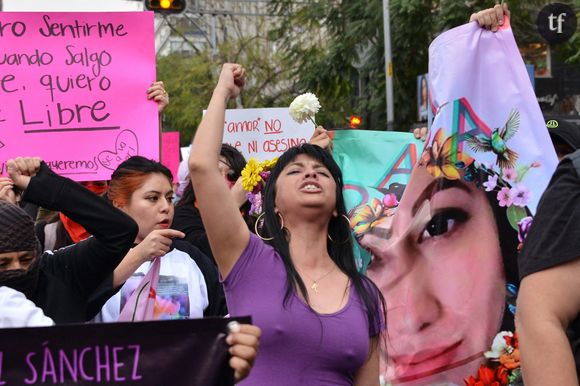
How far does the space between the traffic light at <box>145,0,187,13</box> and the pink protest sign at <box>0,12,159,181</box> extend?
626cm

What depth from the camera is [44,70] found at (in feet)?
16.7

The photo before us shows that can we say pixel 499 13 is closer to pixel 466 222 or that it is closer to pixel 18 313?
pixel 466 222

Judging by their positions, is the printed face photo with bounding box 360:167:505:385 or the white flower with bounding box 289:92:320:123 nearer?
the printed face photo with bounding box 360:167:505:385

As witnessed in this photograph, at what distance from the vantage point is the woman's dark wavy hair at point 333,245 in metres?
3.22

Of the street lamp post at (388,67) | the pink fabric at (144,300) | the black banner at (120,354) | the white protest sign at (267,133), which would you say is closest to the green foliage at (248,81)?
the street lamp post at (388,67)

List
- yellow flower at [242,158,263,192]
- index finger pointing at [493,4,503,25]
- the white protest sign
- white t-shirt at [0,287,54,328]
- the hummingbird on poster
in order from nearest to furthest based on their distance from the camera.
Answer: white t-shirt at [0,287,54,328]
the hummingbird on poster
index finger pointing at [493,4,503,25]
yellow flower at [242,158,263,192]
the white protest sign

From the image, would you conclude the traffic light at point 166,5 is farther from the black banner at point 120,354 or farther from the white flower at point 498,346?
the black banner at point 120,354

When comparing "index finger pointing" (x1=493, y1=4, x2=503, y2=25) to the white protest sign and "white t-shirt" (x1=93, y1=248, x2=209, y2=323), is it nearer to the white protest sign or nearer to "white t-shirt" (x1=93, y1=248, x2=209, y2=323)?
"white t-shirt" (x1=93, y1=248, x2=209, y2=323)

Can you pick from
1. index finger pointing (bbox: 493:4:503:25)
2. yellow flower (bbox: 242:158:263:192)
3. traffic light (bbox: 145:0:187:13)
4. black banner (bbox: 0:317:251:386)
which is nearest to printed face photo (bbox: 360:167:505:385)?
index finger pointing (bbox: 493:4:503:25)

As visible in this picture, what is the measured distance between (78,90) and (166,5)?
6547 millimetres

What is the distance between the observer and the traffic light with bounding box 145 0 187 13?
37.4 ft

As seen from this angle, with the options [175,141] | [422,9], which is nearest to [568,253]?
[175,141]

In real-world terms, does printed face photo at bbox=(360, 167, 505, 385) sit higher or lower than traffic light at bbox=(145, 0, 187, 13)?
→ lower

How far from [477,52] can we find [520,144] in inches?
17.2
